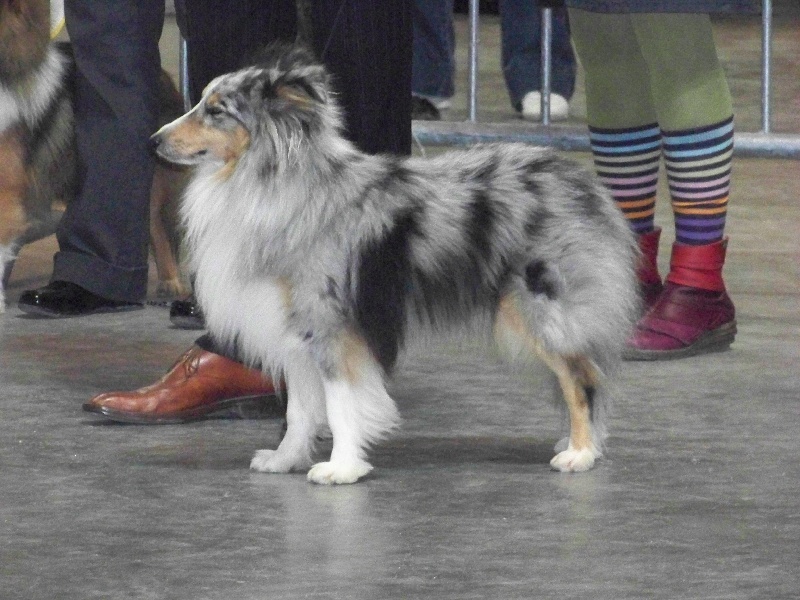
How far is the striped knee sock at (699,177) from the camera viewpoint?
414cm

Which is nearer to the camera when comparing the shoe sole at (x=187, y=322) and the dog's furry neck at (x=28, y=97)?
the shoe sole at (x=187, y=322)

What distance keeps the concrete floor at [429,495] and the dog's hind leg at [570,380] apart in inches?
1.7

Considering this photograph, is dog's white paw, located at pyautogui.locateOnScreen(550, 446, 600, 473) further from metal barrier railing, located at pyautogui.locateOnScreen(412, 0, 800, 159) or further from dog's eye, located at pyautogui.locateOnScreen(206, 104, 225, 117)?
metal barrier railing, located at pyautogui.locateOnScreen(412, 0, 800, 159)

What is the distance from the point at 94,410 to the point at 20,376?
1.70 feet

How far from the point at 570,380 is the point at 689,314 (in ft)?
3.43

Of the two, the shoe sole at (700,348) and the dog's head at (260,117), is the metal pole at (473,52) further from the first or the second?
the dog's head at (260,117)

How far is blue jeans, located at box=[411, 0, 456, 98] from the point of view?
7836 millimetres

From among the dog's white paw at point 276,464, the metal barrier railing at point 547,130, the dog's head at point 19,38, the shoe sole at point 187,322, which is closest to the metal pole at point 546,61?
the metal barrier railing at point 547,130

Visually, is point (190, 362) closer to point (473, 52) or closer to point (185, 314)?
point (185, 314)

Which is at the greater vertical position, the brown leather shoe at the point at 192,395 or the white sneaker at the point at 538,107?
the brown leather shoe at the point at 192,395

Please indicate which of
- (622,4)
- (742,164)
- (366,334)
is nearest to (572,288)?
(366,334)

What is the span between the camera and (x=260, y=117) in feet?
10.1

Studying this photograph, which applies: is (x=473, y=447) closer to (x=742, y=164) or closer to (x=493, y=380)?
(x=493, y=380)

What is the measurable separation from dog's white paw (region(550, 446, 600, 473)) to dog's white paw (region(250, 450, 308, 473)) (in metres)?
0.47
